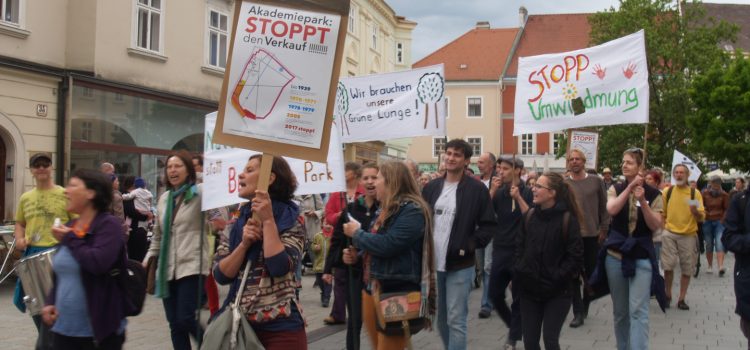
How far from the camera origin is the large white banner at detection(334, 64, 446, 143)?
8.97 meters

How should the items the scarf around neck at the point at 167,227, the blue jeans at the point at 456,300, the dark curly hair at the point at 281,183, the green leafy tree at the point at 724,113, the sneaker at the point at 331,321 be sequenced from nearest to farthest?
the dark curly hair at the point at 281,183, the scarf around neck at the point at 167,227, the blue jeans at the point at 456,300, the sneaker at the point at 331,321, the green leafy tree at the point at 724,113

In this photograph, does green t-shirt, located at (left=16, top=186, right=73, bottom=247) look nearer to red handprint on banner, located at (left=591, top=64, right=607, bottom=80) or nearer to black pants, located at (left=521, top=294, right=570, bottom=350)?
black pants, located at (left=521, top=294, right=570, bottom=350)

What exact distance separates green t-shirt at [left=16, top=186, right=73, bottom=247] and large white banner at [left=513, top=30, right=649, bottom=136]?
467cm

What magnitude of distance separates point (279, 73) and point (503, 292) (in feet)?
14.4

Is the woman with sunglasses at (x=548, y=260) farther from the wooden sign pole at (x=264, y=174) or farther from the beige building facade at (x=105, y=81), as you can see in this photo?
the beige building facade at (x=105, y=81)

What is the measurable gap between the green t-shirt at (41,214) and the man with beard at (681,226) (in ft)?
27.3

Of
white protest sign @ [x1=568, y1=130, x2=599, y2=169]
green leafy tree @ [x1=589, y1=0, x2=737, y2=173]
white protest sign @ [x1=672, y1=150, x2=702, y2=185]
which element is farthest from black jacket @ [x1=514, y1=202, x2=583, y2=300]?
green leafy tree @ [x1=589, y1=0, x2=737, y2=173]

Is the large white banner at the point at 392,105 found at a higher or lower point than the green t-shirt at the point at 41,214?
higher

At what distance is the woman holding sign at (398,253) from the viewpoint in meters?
5.28

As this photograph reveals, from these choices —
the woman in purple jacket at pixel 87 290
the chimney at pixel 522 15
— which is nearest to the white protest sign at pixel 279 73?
the woman in purple jacket at pixel 87 290

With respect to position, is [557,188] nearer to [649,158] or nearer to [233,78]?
[233,78]

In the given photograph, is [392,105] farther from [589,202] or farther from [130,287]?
[130,287]

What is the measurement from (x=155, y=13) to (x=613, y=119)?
14039 millimetres

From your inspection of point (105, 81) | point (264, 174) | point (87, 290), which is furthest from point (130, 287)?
point (105, 81)
